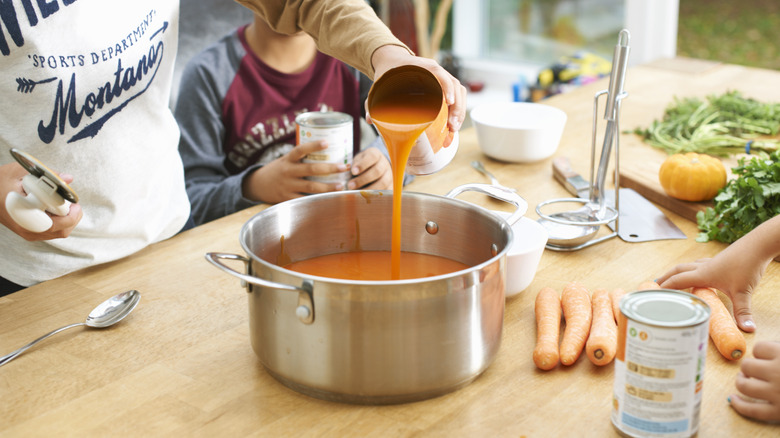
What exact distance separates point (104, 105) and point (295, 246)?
1.59ft

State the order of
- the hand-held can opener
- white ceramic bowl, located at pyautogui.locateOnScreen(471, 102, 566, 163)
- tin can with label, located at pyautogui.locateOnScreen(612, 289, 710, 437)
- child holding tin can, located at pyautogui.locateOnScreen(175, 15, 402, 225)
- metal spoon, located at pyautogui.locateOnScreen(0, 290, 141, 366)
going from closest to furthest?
tin can with label, located at pyautogui.locateOnScreen(612, 289, 710, 437)
the hand-held can opener
metal spoon, located at pyautogui.locateOnScreen(0, 290, 141, 366)
white ceramic bowl, located at pyautogui.locateOnScreen(471, 102, 566, 163)
child holding tin can, located at pyautogui.locateOnScreen(175, 15, 402, 225)

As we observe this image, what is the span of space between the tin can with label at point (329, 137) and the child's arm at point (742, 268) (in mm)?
658

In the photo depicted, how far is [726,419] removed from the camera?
0.87 m

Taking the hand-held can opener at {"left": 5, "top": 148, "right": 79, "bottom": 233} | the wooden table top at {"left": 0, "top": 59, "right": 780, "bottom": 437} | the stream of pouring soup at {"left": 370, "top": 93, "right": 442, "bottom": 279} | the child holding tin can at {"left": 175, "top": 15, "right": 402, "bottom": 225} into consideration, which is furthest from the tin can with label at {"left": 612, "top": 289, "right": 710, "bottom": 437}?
the child holding tin can at {"left": 175, "top": 15, "right": 402, "bottom": 225}

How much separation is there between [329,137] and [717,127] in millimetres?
1091

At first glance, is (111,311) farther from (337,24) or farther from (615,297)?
(615,297)

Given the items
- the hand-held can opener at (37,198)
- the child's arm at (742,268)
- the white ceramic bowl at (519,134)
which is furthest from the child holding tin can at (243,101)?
the child's arm at (742,268)

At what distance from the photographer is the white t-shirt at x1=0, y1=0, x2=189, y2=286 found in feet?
3.97

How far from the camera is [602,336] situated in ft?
3.26

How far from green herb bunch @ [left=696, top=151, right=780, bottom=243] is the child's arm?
0.24 m

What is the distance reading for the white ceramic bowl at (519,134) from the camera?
5.75ft

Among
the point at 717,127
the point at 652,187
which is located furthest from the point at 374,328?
the point at 717,127

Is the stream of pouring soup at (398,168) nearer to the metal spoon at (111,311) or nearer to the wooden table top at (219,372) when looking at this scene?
the wooden table top at (219,372)

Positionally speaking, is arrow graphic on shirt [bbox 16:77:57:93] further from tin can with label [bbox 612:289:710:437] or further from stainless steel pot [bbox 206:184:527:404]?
tin can with label [bbox 612:289:710:437]
